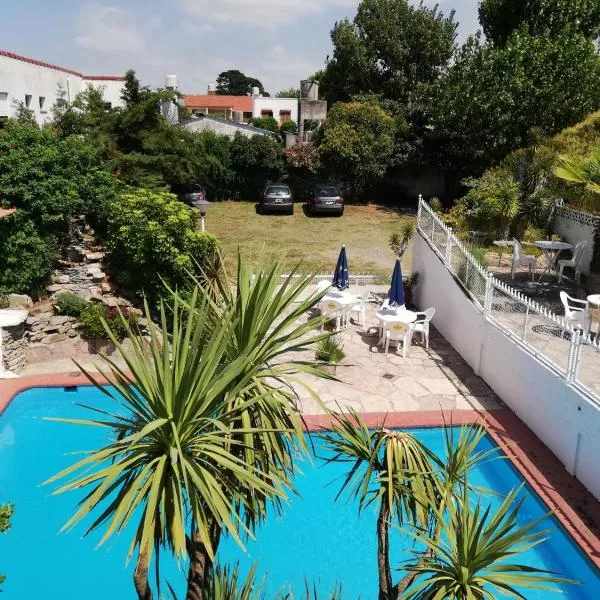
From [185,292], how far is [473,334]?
6746 millimetres

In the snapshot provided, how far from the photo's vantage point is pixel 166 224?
45.8 ft

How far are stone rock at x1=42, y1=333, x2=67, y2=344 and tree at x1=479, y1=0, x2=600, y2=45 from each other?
75.6 ft

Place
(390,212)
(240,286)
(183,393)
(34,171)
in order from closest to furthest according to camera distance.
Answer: (183,393)
(240,286)
(34,171)
(390,212)

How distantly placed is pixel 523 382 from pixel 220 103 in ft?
234

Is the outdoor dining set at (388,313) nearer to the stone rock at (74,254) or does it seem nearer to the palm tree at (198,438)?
the stone rock at (74,254)

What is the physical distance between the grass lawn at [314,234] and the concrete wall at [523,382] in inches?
214

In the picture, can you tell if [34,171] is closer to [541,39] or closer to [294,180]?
[294,180]

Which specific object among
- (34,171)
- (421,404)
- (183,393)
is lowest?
(421,404)

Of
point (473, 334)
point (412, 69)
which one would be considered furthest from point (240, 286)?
point (412, 69)

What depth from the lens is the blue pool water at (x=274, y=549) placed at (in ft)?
24.4

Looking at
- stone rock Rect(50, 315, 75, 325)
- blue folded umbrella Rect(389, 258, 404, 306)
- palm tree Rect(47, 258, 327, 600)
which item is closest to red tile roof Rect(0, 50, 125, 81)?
stone rock Rect(50, 315, 75, 325)

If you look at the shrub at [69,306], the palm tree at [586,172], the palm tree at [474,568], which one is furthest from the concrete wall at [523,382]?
the shrub at [69,306]

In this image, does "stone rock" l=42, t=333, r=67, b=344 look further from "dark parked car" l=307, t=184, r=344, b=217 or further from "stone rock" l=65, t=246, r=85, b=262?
"dark parked car" l=307, t=184, r=344, b=217

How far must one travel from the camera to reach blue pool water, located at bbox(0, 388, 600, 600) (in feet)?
24.4
